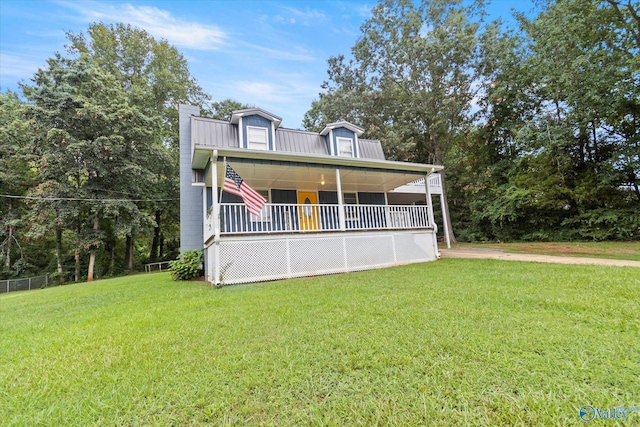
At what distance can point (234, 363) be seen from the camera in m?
2.54

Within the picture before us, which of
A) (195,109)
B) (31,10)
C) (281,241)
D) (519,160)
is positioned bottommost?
(281,241)

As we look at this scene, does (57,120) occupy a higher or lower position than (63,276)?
higher

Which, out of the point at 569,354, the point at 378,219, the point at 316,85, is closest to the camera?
the point at 569,354

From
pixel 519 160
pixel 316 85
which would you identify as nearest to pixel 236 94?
pixel 316 85

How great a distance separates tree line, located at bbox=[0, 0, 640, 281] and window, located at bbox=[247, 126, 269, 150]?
878 centimetres

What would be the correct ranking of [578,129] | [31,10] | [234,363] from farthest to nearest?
[578,129] < [31,10] < [234,363]

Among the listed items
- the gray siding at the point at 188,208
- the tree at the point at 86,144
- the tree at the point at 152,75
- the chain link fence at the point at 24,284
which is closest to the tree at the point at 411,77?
the gray siding at the point at 188,208

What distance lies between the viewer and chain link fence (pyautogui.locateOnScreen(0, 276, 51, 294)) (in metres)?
16.4

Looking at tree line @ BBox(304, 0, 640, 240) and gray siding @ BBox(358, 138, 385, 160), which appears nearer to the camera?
tree line @ BBox(304, 0, 640, 240)

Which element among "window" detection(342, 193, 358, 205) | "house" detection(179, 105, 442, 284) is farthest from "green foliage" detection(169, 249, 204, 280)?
"window" detection(342, 193, 358, 205)

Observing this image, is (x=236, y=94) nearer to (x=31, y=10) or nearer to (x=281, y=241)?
(x=31, y=10)

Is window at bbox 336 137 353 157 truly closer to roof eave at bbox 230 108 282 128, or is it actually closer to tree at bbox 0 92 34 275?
roof eave at bbox 230 108 282 128

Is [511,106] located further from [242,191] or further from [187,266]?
[187,266]

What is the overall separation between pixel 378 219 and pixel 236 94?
18.7 metres
